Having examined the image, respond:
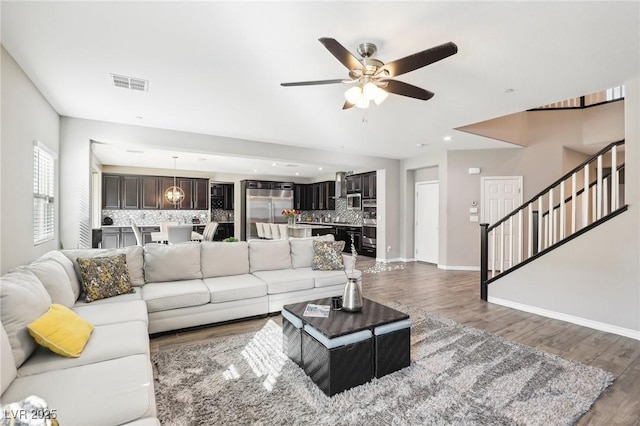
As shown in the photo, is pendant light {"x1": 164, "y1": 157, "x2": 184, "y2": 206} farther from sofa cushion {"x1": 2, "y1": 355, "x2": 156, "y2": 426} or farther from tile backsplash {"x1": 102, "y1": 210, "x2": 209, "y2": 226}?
sofa cushion {"x1": 2, "y1": 355, "x2": 156, "y2": 426}

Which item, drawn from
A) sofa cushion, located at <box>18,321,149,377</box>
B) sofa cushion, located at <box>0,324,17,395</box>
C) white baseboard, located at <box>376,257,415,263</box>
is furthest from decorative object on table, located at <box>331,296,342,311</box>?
white baseboard, located at <box>376,257,415,263</box>

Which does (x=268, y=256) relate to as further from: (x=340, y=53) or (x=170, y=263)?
(x=340, y=53)

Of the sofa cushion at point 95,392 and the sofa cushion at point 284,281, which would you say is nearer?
the sofa cushion at point 95,392

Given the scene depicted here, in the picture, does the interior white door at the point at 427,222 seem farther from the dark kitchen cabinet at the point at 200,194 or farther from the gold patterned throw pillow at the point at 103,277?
the dark kitchen cabinet at the point at 200,194

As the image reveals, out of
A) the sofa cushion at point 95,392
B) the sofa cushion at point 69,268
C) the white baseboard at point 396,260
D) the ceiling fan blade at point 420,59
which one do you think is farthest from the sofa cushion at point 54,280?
the white baseboard at point 396,260

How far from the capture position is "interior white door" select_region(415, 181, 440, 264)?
712cm

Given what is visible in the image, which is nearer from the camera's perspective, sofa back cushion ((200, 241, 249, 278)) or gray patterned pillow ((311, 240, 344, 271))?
sofa back cushion ((200, 241, 249, 278))

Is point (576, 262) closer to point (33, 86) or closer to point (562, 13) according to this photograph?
point (562, 13)

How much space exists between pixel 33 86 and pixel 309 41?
2.93 m

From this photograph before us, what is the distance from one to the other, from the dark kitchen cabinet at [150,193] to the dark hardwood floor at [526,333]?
6726 millimetres

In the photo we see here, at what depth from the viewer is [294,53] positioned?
102 inches

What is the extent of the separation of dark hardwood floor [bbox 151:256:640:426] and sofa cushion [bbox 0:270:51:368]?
1.17 m

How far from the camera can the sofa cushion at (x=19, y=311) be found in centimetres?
168

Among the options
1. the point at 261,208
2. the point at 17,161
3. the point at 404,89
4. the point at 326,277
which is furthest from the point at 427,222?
the point at 17,161
